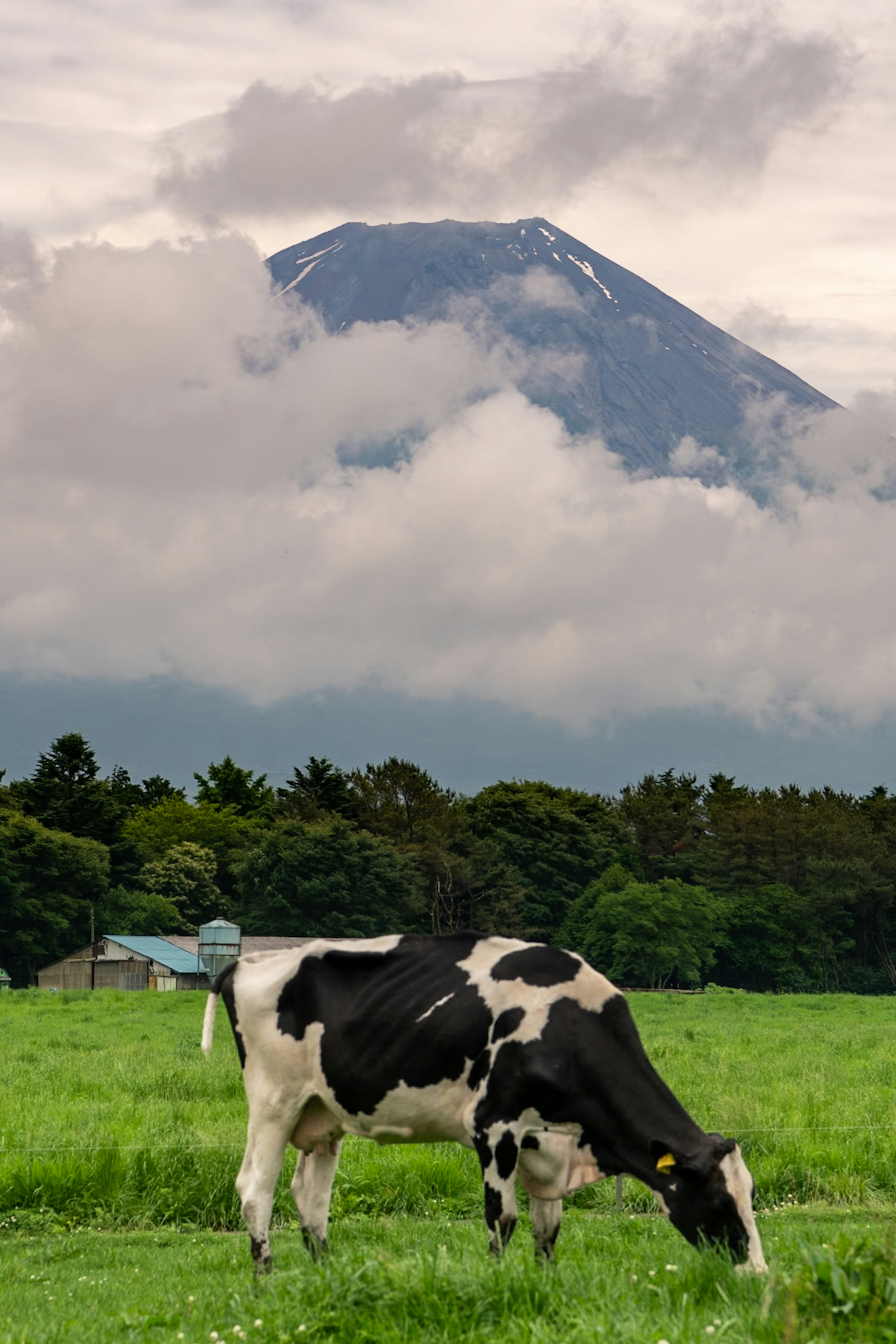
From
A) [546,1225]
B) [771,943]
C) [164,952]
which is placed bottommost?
[546,1225]

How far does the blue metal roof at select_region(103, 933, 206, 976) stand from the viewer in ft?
232

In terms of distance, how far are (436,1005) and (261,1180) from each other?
183 cm

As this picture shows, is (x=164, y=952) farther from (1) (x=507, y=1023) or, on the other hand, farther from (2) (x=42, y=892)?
(1) (x=507, y=1023)

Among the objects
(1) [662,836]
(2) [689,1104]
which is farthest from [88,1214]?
(1) [662,836]

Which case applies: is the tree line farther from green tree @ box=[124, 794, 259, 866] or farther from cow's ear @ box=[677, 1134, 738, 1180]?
cow's ear @ box=[677, 1134, 738, 1180]

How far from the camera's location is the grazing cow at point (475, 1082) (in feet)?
28.4

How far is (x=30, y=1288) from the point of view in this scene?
30.7 ft

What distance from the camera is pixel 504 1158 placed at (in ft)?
28.6

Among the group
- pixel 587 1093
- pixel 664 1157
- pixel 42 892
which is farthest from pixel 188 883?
pixel 664 1157

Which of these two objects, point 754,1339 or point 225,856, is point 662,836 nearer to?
point 225,856

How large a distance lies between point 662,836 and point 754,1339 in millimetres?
95501

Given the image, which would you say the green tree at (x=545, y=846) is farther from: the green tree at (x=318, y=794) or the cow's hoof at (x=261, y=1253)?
the cow's hoof at (x=261, y=1253)

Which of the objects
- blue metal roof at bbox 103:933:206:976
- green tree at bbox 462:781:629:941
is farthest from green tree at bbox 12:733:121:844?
green tree at bbox 462:781:629:941

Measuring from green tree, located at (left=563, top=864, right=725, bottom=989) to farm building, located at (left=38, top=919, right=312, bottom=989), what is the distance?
1673 centimetres
